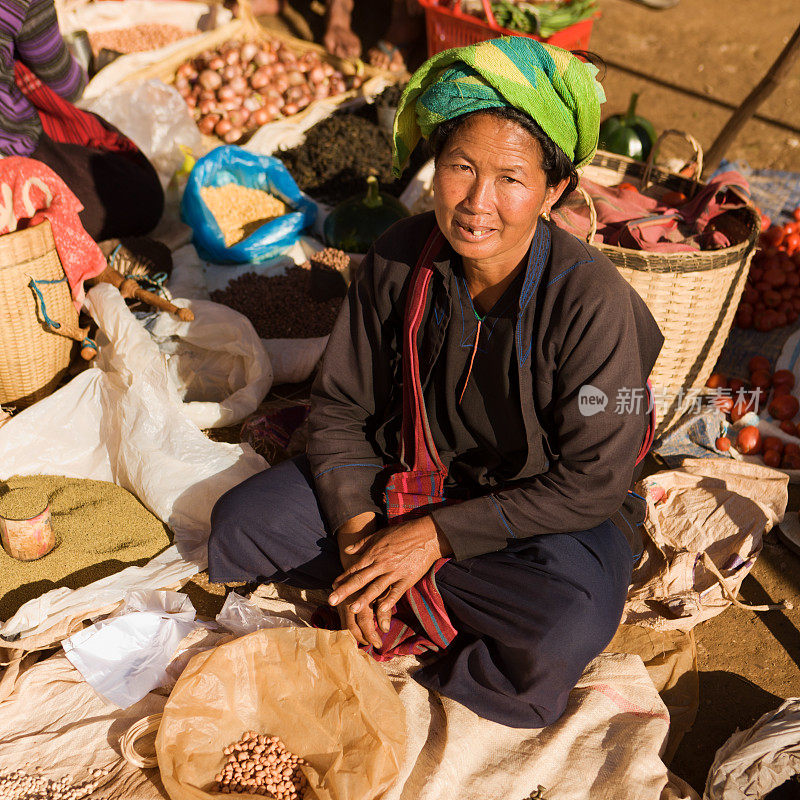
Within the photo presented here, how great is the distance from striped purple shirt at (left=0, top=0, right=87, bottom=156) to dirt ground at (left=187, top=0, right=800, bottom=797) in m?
1.89

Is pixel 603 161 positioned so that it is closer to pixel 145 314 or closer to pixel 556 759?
pixel 145 314

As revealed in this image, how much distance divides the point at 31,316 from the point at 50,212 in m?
0.36

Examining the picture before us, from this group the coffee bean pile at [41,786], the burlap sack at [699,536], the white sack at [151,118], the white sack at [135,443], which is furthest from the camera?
the white sack at [151,118]

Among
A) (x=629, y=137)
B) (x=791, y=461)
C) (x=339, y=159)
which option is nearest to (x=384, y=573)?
(x=791, y=461)

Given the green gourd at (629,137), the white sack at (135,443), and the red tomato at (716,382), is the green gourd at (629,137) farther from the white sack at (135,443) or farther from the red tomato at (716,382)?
the white sack at (135,443)

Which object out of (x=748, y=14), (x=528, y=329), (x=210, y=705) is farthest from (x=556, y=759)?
(x=748, y=14)

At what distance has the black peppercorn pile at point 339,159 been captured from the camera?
3.99m

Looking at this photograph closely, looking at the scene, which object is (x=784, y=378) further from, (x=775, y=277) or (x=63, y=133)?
(x=63, y=133)

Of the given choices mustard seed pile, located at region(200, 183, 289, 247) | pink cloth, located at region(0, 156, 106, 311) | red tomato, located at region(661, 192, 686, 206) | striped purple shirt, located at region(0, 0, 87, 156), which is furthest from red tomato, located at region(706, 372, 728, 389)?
striped purple shirt, located at region(0, 0, 87, 156)

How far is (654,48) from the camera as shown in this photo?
5.99 metres

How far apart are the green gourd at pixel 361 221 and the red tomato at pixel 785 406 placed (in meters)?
1.70

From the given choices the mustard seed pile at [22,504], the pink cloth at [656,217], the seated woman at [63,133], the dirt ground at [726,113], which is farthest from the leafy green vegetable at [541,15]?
the mustard seed pile at [22,504]

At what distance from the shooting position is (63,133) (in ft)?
11.0

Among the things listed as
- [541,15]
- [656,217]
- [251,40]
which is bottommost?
[251,40]
